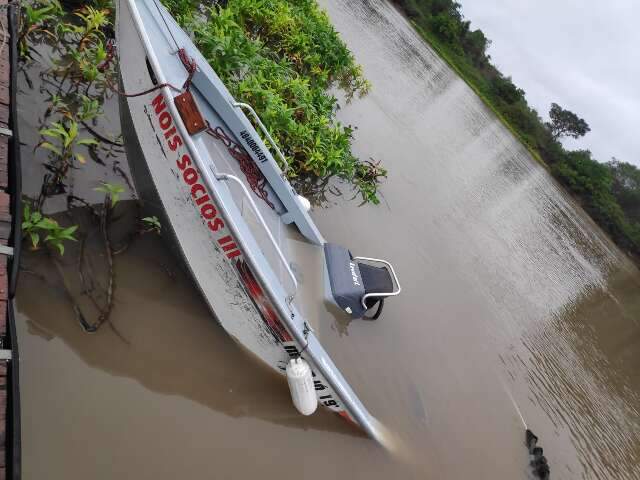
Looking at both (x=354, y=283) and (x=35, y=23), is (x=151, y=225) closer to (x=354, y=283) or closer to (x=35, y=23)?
(x=354, y=283)

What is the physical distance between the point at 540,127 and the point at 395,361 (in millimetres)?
21288

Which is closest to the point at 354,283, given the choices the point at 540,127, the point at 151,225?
the point at 151,225

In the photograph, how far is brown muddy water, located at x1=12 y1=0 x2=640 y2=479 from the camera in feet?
8.13

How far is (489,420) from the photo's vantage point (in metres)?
4.20

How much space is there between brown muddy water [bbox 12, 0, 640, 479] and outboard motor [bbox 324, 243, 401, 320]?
313 millimetres

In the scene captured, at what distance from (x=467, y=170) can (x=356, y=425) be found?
7679 mm

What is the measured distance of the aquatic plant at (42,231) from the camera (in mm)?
2605

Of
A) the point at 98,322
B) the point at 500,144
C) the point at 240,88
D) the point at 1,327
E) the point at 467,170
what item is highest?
the point at 500,144

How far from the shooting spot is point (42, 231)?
2.81m

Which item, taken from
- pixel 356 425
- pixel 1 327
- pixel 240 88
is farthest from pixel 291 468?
pixel 240 88

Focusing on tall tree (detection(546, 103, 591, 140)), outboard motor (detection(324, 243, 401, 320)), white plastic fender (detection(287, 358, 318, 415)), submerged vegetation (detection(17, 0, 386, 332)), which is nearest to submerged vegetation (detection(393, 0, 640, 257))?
tall tree (detection(546, 103, 591, 140))

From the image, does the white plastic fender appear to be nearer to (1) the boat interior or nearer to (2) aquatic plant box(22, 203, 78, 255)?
(1) the boat interior

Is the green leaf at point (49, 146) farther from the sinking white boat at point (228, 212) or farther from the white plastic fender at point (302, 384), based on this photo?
the white plastic fender at point (302, 384)

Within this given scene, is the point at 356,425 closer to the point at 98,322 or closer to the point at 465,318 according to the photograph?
the point at 98,322
